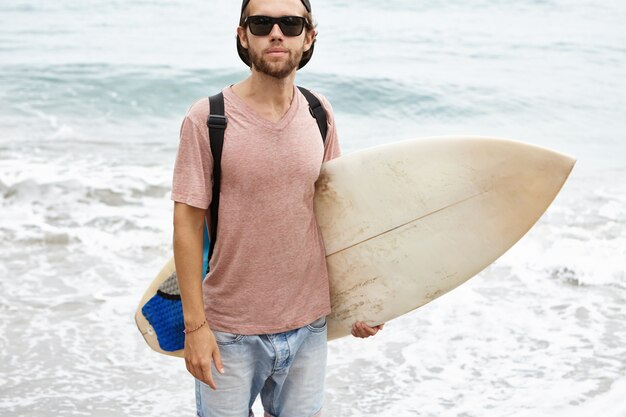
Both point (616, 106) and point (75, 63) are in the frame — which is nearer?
point (616, 106)

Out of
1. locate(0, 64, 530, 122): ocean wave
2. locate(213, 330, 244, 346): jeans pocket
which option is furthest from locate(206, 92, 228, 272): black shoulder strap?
locate(0, 64, 530, 122): ocean wave

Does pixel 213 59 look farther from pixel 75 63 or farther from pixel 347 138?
pixel 347 138

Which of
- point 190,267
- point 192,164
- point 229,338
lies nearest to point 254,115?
point 192,164

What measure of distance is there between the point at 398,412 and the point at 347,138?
22.2 ft

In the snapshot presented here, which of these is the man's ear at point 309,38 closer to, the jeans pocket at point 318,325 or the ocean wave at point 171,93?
the jeans pocket at point 318,325

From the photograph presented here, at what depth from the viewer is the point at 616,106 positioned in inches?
472

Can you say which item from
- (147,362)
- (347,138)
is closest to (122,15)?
(347,138)

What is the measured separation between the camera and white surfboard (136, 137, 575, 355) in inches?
97.2

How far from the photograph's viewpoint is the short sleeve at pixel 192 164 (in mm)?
2000

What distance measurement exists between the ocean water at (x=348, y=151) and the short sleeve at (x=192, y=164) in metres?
2.04

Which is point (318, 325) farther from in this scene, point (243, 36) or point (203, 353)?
point (243, 36)

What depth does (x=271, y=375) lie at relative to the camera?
88.1 inches

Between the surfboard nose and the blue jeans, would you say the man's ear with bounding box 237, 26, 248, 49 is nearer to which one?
the surfboard nose

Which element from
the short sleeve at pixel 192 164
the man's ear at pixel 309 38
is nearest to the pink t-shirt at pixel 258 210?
the short sleeve at pixel 192 164
